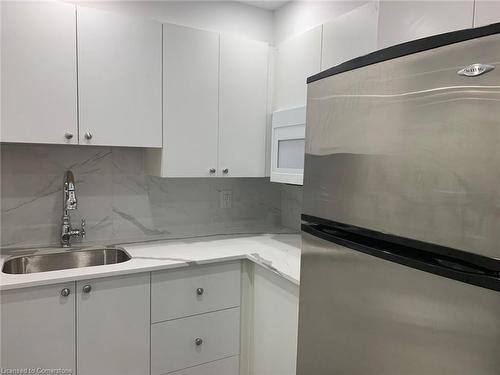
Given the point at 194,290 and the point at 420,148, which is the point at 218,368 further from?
the point at 420,148

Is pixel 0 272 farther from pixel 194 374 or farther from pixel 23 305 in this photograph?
pixel 194 374

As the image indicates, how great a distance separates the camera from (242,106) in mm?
2213

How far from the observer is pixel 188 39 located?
2.02m

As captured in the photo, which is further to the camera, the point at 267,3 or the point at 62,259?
the point at 267,3

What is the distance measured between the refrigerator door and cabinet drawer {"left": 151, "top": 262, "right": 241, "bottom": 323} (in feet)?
3.34

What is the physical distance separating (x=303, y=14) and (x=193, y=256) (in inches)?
64.4

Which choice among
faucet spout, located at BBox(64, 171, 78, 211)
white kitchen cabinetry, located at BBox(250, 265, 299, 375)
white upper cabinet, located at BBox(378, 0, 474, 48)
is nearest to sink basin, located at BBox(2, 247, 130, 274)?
faucet spout, located at BBox(64, 171, 78, 211)

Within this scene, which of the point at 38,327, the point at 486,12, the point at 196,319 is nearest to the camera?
the point at 486,12

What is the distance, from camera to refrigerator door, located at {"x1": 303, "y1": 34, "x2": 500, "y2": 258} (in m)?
0.66

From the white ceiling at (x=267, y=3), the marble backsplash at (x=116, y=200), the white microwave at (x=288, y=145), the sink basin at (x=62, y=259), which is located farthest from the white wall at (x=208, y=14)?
the sink basin at (x=62, y=259)

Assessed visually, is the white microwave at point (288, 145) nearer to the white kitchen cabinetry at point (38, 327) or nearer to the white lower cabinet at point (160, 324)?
the white lower cabinet at point (160, 324)

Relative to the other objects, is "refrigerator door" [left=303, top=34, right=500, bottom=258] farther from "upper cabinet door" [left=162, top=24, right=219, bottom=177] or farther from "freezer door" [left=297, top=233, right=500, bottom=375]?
"upper cabinet door" [left=162, top=24, right=219, bottom=177]

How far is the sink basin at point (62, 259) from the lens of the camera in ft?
5.99

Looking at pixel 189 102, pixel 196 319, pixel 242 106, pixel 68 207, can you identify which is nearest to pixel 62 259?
pixel 68 207
